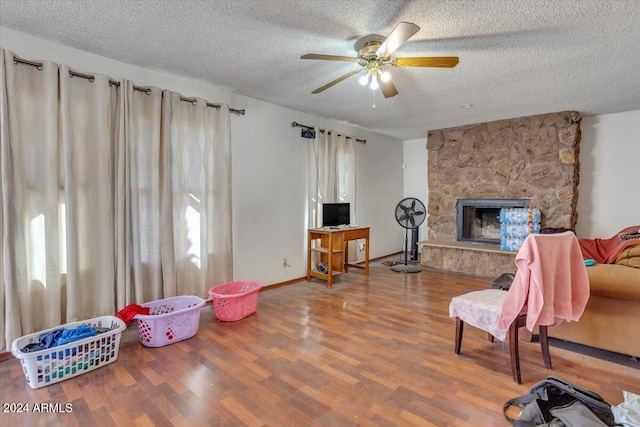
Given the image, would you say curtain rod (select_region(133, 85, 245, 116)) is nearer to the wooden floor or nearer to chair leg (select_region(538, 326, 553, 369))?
the wooden floor

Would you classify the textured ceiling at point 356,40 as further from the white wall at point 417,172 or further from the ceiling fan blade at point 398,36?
the white wall at point 417,172

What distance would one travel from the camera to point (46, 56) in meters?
2.34

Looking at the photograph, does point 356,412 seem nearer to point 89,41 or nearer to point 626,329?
point 626,329

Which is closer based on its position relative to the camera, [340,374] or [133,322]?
[340,374]

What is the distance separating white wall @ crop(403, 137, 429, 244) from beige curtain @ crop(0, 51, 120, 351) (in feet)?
16.8

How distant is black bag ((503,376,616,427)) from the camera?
145cm

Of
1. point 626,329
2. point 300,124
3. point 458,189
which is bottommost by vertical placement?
point 626,329

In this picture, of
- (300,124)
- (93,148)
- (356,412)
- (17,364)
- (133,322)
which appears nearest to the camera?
(356,412)

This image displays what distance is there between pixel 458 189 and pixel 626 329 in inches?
129

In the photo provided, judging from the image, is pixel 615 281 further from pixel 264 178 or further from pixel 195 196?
pixel 195 196

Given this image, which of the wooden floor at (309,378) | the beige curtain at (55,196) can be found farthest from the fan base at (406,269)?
the beige curtain at (55,196)

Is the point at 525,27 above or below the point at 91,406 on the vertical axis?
above

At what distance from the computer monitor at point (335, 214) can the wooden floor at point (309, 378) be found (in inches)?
62.4

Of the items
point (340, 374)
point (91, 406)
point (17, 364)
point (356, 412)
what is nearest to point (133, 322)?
point (17, 364)
